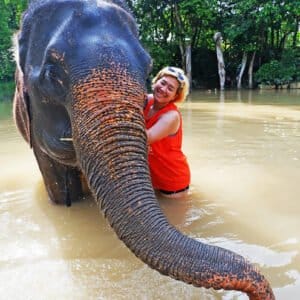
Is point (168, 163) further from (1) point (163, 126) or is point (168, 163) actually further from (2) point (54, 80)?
(2) point (54, 80)

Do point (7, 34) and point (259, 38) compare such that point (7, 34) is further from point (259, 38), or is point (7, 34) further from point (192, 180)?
point (192, 180)

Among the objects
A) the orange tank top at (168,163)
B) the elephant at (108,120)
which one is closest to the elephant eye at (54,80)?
the elephant at (108,120)

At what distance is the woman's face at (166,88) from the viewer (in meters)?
4.29

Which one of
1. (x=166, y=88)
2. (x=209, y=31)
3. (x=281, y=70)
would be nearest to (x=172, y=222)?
(x=166, y=88)

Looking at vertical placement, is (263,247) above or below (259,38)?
below

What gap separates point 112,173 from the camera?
232cm

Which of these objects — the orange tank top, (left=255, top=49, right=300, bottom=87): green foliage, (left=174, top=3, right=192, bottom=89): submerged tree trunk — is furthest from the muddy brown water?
(left=255, top=49, right=300, bottom=87): green foliage

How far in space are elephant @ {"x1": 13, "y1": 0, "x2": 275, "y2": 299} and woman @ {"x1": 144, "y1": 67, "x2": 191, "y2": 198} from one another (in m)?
0.96

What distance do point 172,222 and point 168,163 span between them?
744mm

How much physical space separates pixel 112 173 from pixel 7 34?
81.5ft

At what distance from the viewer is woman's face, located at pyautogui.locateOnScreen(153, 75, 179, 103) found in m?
4.29

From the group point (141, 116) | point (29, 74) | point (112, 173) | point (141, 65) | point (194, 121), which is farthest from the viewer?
point (194, 121)

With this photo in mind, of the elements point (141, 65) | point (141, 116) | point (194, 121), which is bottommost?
point (194, 121)

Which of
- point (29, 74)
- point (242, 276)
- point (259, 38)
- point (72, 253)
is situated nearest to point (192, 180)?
point (72, 253)
